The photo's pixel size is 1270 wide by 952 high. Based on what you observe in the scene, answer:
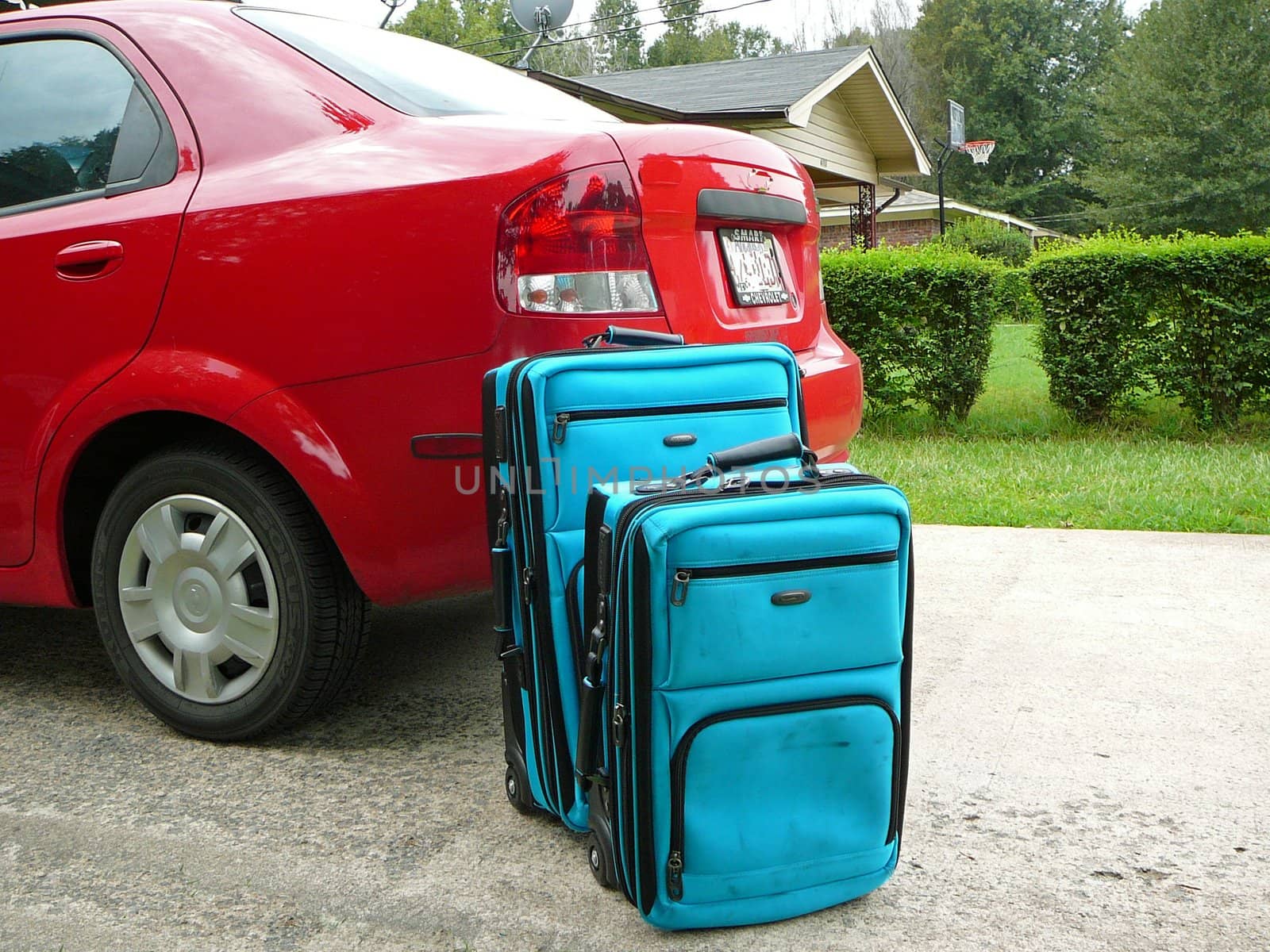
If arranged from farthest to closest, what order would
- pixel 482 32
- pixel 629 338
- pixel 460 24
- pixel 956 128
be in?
1. pixel 460 24
2. pixel 482 32
3. pixel 956 128
4. pixel 629 338

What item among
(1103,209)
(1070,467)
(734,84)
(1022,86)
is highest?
(1022,86)

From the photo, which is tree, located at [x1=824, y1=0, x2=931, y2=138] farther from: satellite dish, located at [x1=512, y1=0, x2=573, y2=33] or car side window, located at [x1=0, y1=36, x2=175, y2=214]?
car side window, located at [x1=0, y1=36, x2=175, y2=214]

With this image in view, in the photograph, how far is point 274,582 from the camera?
8.57 ft

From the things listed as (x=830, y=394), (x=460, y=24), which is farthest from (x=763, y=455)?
(x=460, y=24)

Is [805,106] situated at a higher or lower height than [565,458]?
higher

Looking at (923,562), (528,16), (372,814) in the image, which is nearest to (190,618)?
(372,814)

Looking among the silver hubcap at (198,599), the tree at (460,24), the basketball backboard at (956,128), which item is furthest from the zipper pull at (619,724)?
the tree at (460,24)

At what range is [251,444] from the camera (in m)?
2.65


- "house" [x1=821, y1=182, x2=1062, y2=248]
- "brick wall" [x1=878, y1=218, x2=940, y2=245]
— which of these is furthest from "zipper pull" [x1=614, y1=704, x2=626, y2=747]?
"brick wall" [x1=878, y1=218, x2=940, y2=245]

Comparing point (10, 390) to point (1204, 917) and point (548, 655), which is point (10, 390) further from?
point (1204, 917)

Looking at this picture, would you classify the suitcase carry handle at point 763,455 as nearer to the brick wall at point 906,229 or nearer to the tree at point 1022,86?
the brick wall at point 906,229

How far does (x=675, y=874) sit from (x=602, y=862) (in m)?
0.21

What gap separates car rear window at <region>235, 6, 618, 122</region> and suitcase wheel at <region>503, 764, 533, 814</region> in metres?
1.43

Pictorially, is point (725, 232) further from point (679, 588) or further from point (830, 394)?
point (679, 588)
